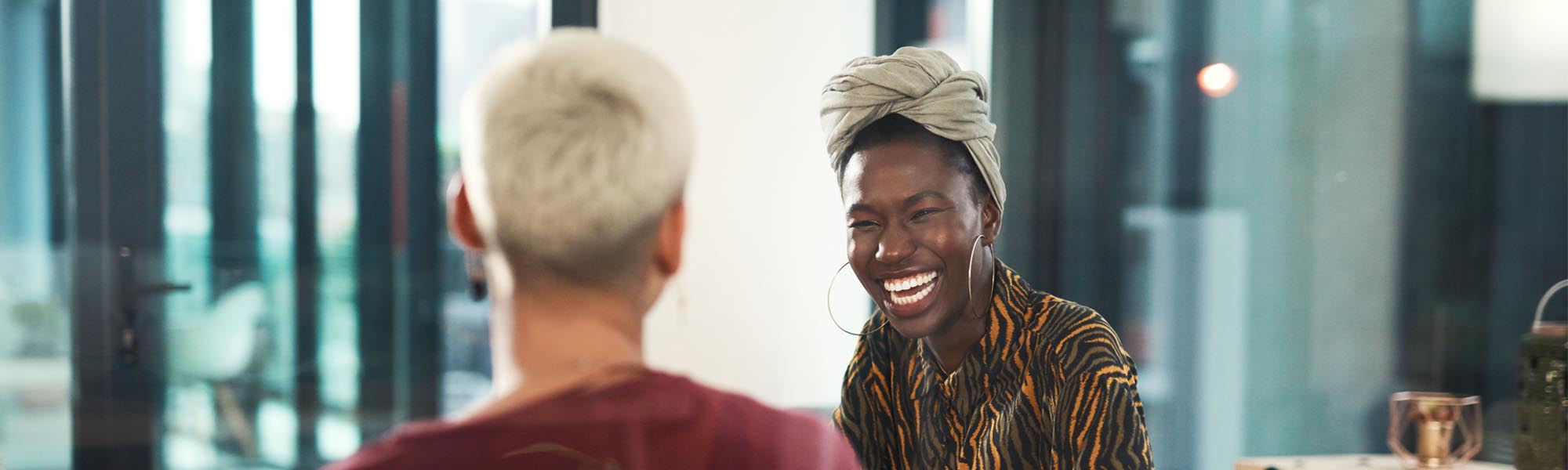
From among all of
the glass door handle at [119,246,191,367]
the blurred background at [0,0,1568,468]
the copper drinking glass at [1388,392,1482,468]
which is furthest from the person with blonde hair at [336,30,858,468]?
the glass door handle at [119,246,191,367]

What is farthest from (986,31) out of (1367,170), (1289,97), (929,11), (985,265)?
(985,265)

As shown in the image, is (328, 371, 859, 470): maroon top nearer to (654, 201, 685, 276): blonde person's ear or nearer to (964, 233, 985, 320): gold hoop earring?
(654, 201, 685, 276): blonde person's ear

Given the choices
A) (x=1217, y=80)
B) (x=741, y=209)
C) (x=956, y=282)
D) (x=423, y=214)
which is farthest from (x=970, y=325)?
(x=1217, y=80)

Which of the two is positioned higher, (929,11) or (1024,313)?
(929,11)

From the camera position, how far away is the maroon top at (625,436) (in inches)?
27.9

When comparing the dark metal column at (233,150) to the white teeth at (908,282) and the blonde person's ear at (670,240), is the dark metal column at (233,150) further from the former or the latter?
the blonde person's ear at (670,240)

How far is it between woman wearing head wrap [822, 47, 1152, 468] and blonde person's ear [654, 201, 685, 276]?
758 millimetres

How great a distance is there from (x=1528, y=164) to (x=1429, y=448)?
101cm

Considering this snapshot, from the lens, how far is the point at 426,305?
11.5 feet

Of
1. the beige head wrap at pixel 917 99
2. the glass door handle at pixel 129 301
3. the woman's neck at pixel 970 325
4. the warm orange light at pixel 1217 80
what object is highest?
the warm orange light at pixel 1217 80

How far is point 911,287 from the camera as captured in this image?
1.54 m

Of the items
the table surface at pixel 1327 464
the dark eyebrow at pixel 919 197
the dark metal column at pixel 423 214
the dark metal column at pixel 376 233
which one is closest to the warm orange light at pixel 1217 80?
the table surface at pixel 1327 464

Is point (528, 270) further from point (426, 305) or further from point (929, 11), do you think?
point (929, 11)

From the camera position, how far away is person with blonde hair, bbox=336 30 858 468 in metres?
0.71
